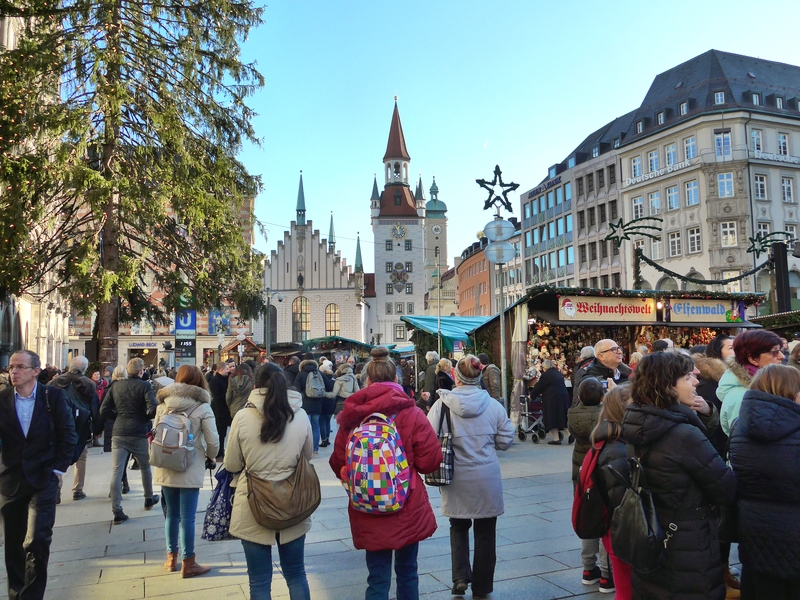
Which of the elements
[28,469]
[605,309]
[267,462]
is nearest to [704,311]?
[605,309]

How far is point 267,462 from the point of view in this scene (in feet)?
13.1

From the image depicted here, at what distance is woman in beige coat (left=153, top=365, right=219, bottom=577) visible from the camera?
17.8 feet

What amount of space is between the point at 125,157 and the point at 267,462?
1362 centimetres

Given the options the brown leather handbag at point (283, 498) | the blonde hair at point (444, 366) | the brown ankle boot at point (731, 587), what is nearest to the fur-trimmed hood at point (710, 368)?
the brown ankle boot at point (731, 587)

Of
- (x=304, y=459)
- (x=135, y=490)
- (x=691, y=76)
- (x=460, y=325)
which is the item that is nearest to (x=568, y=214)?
(x=691, y=76)

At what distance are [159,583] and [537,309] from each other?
37.4 feet

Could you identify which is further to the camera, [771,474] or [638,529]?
[771,474]

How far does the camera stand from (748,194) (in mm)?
42750

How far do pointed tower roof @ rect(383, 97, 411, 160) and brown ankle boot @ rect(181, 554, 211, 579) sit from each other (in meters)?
92.5

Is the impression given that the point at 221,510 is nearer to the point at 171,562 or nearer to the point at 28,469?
the point at 28,469

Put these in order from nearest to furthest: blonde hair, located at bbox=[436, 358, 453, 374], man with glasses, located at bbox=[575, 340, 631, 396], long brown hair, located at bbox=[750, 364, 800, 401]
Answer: long brown hair, located at bbox=[750, 364, 800, 401] < man with glasses, located at bbox=[575, 340, 631, 396] < blonde hair, located at bbox=[436, 358, 453, 374]

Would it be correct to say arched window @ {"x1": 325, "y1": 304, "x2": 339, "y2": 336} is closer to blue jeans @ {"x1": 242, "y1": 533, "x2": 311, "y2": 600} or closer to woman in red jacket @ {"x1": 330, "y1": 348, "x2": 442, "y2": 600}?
blue jeans @ {"x1": 242, "y1": 533, "x2": 311, "y2": 600}

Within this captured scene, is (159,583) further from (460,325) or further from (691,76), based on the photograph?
(691,76)

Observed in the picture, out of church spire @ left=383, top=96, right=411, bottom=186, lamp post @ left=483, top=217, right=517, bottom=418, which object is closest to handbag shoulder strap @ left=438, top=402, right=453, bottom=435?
lamp post @ left=483, top=217, right=517, bottom=418
